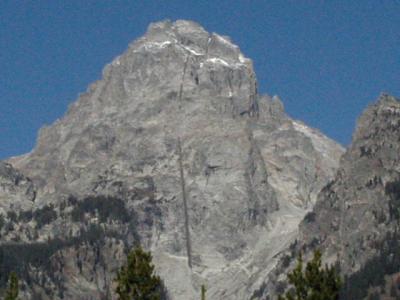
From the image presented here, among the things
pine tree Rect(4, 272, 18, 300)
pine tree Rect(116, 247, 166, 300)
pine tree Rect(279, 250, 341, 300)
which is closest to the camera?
pine tree Rect(279, 250, 341, 300)

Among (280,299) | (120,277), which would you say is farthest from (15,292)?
(280,299)

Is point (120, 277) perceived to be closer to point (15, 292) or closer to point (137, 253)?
point (137, 253)

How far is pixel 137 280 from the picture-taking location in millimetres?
155875

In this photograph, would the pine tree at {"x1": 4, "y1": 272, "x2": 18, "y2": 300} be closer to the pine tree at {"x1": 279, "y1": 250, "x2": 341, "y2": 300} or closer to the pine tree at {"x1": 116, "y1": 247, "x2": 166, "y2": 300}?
the pine tree at {"x1": 116, "y1": 247, "x2": 166, "y2": 300}

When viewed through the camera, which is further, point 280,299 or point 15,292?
point 15,292

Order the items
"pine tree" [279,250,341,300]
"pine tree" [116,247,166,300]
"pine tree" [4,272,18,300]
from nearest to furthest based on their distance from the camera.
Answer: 1. "pine tree" [279,250,341,300]
2. "pine tree" [116,247,166,300]
3. "pine tree" [4,272,18,300]

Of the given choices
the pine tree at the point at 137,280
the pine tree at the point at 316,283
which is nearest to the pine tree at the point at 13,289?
the pine tree at the point at 137,280

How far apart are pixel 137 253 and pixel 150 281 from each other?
3.92 metres

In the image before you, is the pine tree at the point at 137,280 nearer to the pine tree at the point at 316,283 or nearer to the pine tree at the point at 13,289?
the pine tree at the point at 13,289

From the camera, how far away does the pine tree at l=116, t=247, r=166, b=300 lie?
155m

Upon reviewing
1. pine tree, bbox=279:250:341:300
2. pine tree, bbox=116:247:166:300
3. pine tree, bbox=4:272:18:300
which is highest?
pine tree, bbox=4:272:18:300

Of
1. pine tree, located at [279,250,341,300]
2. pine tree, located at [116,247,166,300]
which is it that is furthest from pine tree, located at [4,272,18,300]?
pine tree, located at [279,250,341,300]

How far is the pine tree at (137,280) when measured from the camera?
15500 centimetres

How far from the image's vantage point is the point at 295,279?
15262 centimetres
